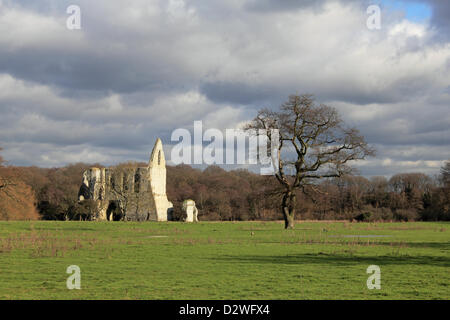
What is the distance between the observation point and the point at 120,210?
85062 millimetres

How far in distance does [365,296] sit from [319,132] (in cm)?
3278

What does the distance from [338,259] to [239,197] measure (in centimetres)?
9146

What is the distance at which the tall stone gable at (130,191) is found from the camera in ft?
276

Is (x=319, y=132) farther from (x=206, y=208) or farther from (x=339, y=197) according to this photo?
(x=206, y=208)

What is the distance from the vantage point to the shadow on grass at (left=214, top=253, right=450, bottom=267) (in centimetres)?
1800

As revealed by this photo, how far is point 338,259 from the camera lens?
19094 millimetres

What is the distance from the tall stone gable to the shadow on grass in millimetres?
64340

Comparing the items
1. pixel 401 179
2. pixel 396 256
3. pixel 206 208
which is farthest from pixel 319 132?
pixel 401 179
